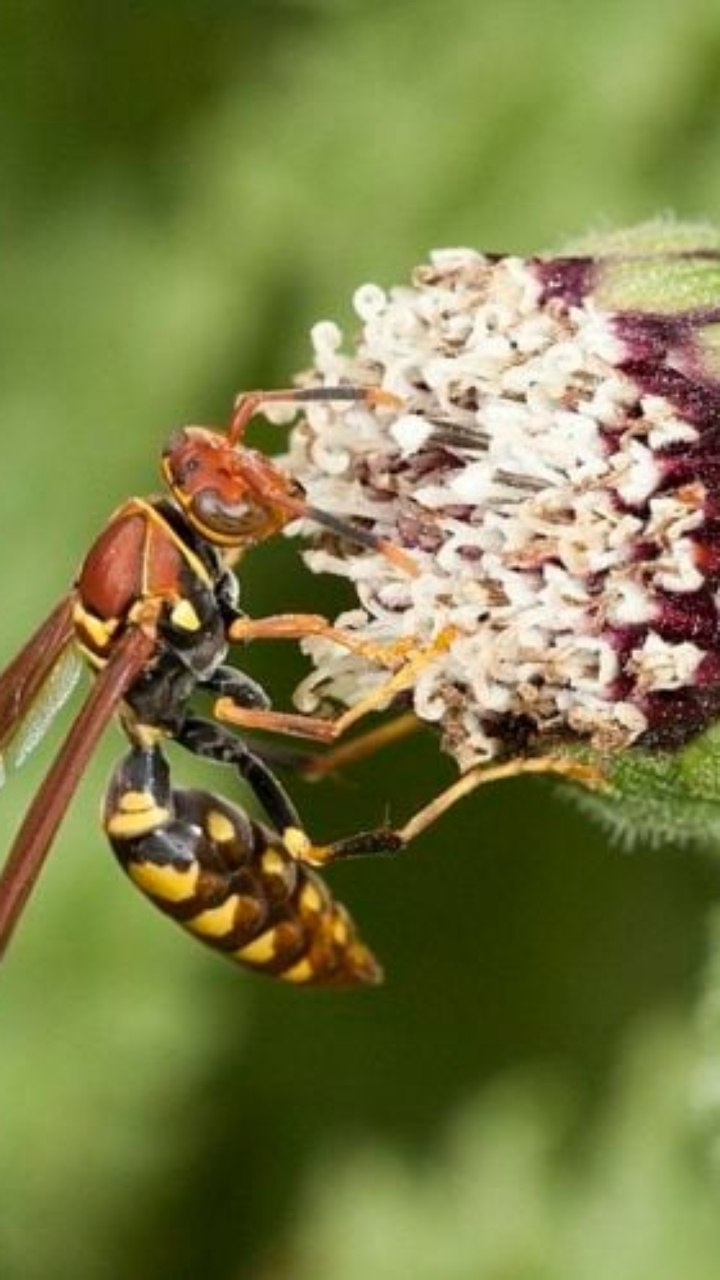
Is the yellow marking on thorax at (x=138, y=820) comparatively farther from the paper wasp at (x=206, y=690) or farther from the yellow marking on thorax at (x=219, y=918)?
the yellow marking on thorax at (x=219, y=918)

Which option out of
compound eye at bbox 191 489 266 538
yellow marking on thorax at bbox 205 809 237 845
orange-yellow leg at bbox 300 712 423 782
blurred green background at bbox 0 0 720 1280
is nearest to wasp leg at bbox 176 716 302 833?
yellow marking on thorax at bbox 205 809 237 845

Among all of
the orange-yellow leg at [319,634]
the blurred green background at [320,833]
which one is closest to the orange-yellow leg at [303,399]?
the orange-yellow leg at [319,634]

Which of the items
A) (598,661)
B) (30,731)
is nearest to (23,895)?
(30,731)

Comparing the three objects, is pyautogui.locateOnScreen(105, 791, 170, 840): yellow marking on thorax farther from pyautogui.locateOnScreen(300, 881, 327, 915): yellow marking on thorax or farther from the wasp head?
the wasp head

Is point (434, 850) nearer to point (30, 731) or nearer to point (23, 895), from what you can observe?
point (30, 731)

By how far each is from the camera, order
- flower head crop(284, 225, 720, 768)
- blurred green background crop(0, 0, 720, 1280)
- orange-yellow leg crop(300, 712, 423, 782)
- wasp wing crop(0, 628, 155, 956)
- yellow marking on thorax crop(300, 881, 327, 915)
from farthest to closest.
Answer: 1. blurred green background crop(0, 0, 720, 1280)
2. orange-yellow leg crop(300, 712, 423, 782)
3. yellow marking on thorax crop(300, 881, 327, 915)
4. flower head crop(284, 225, 720, 768)
5. wasp wing crop(0, 628, 155, 956)
